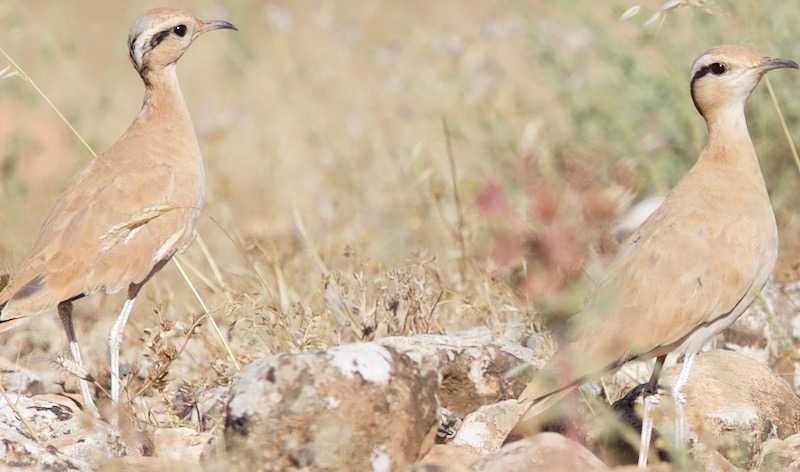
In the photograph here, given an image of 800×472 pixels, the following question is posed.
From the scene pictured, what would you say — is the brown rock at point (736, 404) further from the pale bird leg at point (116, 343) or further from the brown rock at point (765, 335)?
the pale bird leg at point (116, 343)

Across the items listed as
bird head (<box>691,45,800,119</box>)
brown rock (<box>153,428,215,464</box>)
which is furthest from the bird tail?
bird head (<box>691,45,800,119</box>)

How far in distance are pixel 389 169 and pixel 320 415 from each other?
456 cm

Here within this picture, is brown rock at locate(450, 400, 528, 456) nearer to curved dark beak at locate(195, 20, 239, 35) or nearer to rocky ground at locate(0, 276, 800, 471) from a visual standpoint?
rocky ground at locate(0, 276, 800, 471)

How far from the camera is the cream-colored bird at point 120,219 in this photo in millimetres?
4949

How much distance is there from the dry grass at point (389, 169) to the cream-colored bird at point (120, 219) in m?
0.23

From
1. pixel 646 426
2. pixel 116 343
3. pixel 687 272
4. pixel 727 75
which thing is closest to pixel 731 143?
pixel 727 75

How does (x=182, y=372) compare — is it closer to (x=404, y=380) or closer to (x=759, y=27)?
(x=404, y=380)

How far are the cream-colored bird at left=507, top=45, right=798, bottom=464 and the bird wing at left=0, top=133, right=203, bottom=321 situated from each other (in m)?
1.69

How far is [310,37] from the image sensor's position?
1155cm

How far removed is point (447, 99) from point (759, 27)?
A: 2139 millimetres

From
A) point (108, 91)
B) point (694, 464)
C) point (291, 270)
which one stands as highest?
point (108, 91)

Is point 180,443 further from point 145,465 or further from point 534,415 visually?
point 534,415

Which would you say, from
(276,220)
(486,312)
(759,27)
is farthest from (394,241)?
(759,27)

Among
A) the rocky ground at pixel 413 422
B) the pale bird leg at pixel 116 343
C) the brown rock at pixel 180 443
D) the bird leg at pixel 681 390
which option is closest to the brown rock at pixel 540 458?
the rocky ground at pixel 413 422
